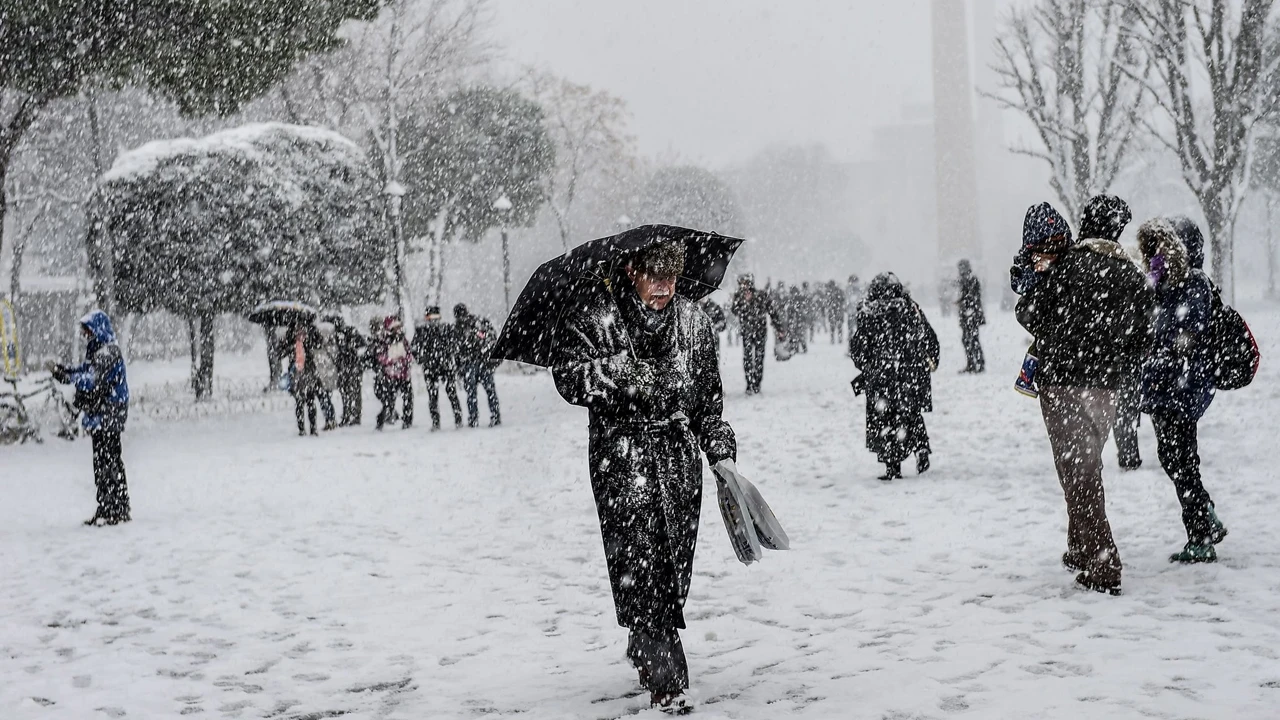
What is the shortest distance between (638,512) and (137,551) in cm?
540

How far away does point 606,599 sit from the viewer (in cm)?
612

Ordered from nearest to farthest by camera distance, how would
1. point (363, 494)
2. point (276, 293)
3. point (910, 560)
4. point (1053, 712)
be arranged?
point (1053, 712), point (910, 560), point (363, 494), point (276, 293)

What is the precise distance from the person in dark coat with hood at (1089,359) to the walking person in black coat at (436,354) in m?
11.0

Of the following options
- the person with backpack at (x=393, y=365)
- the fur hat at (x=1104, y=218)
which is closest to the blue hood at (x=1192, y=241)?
the fur hat at (x=1104, y=218)

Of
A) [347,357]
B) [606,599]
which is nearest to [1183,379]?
[606,599]

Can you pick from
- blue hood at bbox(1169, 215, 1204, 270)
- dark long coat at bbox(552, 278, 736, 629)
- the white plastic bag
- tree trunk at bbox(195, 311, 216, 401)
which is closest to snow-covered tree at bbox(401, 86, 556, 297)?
tree trunk at bbox(195, 311, 216, 401)

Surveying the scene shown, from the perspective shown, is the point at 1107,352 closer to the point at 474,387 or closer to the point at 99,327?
the point at 99,327

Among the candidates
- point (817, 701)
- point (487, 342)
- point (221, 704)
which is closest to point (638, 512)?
point (817, 701)

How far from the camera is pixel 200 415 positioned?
1859cm

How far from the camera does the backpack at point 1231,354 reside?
17.9 ft

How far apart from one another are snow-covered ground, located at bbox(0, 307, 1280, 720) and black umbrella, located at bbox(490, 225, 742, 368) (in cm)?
136

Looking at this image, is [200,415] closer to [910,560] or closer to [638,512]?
[910,560]

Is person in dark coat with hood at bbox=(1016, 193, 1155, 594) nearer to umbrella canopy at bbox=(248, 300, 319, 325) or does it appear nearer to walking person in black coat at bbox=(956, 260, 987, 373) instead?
walking person in black coat at bbox=(956, 260, 987, 373)

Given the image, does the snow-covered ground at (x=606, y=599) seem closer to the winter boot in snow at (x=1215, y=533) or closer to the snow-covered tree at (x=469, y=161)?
the winter boot in snow at (x=1215, y=533)
